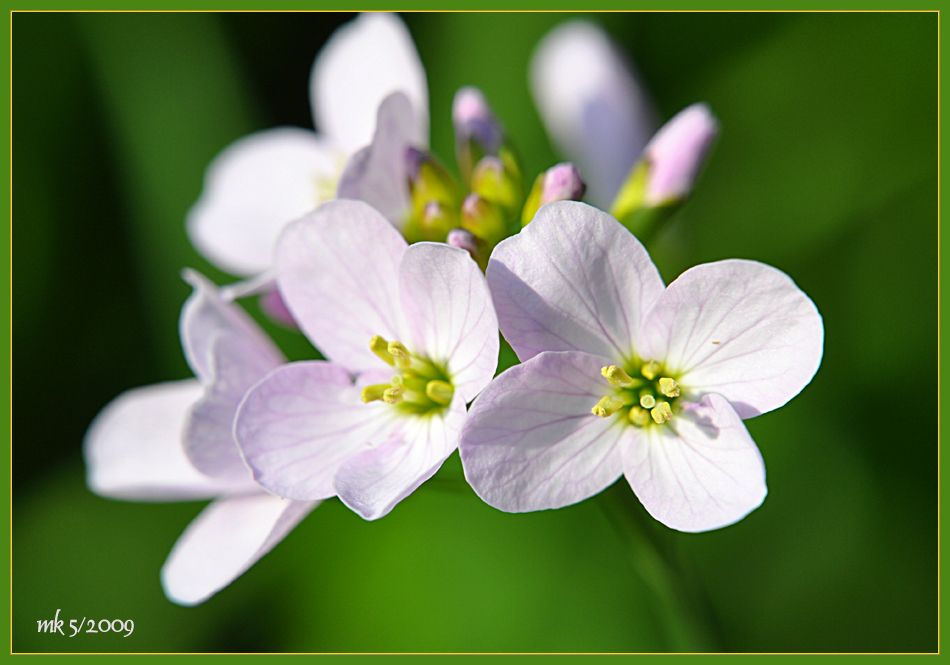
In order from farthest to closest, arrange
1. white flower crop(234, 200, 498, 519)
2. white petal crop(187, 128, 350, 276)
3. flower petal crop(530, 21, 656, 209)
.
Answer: flower petal crop(530, 21, 656, 209) → white petal crop(187, 128, 350, 276) → white flower crop(234, 200, 498, 519)

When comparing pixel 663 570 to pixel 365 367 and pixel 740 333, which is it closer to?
pixel 740 333

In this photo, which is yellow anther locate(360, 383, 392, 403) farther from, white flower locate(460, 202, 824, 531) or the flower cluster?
white flower locate(460, 202, 824, 531)

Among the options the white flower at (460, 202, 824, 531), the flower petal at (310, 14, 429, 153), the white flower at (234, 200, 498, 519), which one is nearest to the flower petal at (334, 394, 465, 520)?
the white flower at (234, 200, 498, 519)

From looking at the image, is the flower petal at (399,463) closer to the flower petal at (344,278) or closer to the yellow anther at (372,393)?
the yellow anther at (372,393)

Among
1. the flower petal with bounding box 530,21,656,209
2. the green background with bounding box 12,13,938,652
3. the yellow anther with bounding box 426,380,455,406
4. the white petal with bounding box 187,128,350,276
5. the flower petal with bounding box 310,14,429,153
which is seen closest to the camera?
the yellow anther with bounding box 426,380,455,406

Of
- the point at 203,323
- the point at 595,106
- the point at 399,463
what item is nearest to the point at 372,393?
the point at 399,463

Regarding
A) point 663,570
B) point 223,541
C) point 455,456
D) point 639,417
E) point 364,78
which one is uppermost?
point 364,78

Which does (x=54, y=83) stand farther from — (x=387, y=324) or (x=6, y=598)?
(x=387, y=324)

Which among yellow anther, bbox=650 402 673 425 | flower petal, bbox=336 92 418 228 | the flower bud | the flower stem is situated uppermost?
flower petal, bbox=336 92 418 228
